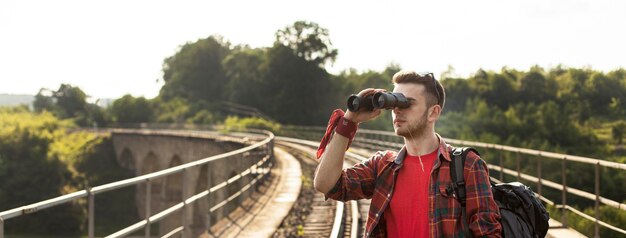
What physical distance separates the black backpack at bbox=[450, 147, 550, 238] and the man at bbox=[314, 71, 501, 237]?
2 cm

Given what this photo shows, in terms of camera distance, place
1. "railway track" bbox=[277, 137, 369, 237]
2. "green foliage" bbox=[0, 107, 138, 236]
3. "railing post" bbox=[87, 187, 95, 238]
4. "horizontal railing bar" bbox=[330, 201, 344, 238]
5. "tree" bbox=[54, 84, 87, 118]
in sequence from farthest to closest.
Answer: "tree" bbox=[54, 84, 87, 118] → "green foliage" bbox=[0, 107, 138, 236] → "railway track" bbox=[277, 137, 369, 237] → "horizontal railing bar" bbox=[330, 201, 344, 238] → "railing post" bbox=[87, 187, 95, 238]

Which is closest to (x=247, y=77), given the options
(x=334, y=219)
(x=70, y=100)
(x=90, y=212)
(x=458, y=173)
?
(x=70, y=100)

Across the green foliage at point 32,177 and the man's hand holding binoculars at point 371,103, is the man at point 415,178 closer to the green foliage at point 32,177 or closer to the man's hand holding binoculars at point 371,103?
the man's hand holding binoculars at point 371,103

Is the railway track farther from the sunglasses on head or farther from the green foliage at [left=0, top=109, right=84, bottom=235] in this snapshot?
the green foliage at [left=0, top=109, right=84, bottom=235]

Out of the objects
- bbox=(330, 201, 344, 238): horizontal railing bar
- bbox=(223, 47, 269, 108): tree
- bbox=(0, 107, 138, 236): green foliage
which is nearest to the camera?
bbox=(330, 201, 344, 238): horizontal railing bar

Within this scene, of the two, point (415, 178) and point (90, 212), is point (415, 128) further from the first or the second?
point (90, 212)

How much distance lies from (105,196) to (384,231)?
60656 millimetres

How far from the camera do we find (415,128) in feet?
8.32

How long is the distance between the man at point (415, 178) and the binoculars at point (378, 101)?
0.03m

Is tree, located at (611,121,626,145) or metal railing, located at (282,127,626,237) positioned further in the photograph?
tree, located at (611,121,626,145)

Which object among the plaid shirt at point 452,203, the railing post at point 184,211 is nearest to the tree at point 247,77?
the railing post at point 184,211

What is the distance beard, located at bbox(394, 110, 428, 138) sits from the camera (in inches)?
99.8

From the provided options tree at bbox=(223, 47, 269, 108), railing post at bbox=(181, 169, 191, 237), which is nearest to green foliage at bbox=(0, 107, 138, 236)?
tree at bbox=(223, 47, 269, 108)

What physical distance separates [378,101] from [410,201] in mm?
390
